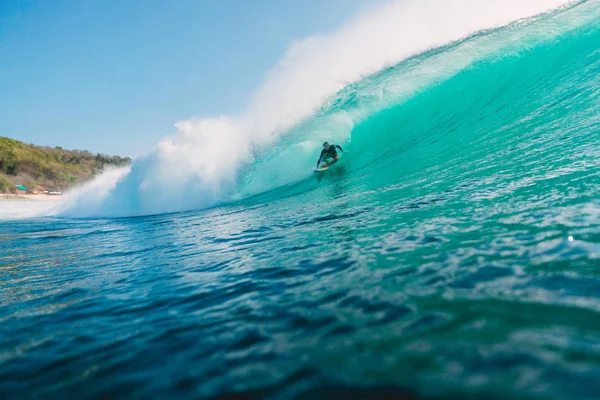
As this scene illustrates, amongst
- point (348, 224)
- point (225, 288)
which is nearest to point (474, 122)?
point (348, 224)

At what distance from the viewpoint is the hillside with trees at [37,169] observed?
4945 cm

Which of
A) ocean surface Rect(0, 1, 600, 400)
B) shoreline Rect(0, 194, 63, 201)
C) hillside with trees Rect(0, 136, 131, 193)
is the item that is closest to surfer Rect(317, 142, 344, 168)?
ocean surface Rect(0, 1, 600, 400)

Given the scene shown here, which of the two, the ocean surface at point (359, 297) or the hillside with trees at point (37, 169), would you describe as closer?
the ocean surface at point (359, 297)

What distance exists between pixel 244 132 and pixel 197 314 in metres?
13.9

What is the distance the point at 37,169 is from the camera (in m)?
54.6

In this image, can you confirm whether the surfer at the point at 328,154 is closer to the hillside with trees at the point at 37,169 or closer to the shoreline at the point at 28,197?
the shoreline at the point at 28,197

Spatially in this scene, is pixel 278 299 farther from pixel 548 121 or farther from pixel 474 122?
pixel 474 122

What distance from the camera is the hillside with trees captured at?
49.5m

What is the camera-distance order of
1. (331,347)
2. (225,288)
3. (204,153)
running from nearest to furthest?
1. (331,347)
2. (225,288)
3. (204,153)

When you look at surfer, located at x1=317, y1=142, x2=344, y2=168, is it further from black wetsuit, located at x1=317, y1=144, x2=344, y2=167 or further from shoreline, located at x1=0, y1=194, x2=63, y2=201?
shoreline, located at x1=0, y1=194, x2=63, y2=201

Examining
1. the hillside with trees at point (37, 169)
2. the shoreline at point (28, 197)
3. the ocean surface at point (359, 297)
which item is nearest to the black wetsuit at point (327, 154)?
the ocean surface at point (359, 297)

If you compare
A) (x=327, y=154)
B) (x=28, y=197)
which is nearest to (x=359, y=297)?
(x=327, y=154)

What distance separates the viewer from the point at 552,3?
18391mm

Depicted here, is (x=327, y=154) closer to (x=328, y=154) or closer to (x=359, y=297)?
(x=328, y=154)
